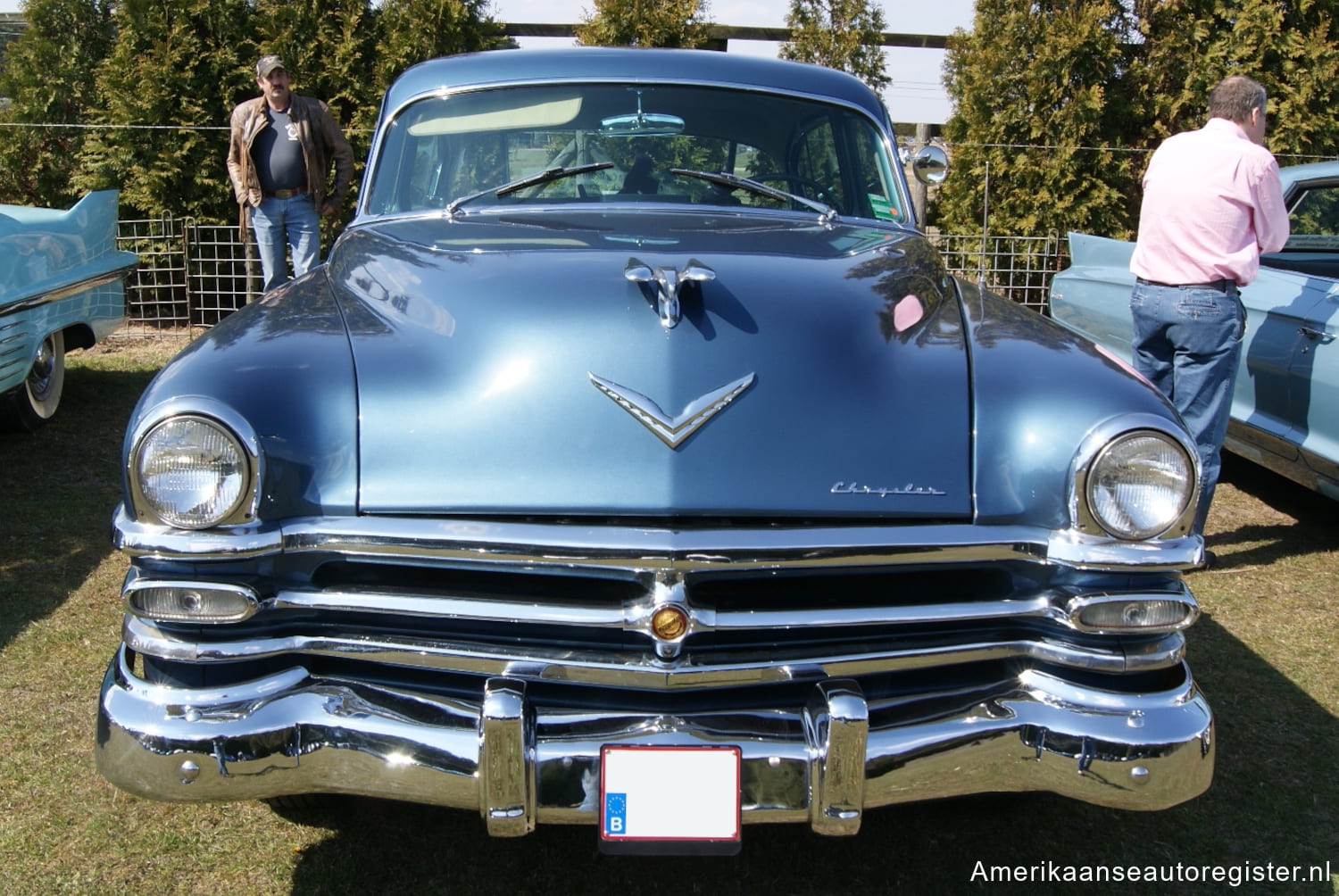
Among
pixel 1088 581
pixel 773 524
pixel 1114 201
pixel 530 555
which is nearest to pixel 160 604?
pixel 530 555

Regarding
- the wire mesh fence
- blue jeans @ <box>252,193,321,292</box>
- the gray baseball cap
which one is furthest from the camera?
the wire mesh fence

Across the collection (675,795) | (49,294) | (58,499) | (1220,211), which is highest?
(1220,211)

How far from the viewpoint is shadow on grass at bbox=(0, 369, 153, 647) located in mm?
4137

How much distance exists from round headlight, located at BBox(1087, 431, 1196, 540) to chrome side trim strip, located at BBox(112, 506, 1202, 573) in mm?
54

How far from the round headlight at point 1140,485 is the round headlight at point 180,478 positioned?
151 cm

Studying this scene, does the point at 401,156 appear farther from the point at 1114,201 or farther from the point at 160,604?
the point at 1114,201

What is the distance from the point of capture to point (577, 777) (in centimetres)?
202

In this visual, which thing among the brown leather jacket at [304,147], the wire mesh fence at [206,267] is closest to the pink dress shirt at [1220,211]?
the brown leather jacket at [304,147]

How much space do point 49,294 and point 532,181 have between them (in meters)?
3.47

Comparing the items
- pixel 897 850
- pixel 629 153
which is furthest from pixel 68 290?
pixel 897 850

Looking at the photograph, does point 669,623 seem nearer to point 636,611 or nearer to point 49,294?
point 636,611

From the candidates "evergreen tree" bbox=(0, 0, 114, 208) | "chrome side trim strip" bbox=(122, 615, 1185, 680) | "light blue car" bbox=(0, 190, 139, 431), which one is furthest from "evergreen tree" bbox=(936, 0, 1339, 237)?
"chrome side trim strip" bbox=(122, 615, 1185, 680)

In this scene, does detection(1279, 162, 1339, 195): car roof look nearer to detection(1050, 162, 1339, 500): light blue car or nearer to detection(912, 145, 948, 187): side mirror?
detection(1050, 162, 1339, 500): light blue car

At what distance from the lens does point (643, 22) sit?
9.65m
